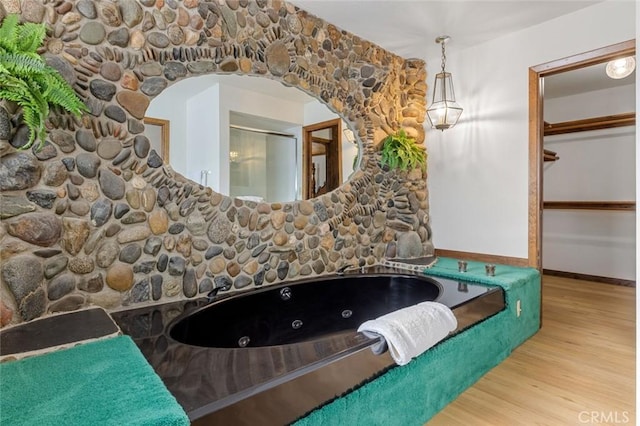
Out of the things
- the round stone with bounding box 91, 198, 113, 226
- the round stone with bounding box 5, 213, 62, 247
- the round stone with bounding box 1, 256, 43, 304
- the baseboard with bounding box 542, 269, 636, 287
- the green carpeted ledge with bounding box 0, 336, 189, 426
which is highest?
the round stone with bounding box 91, 198, 113, 226

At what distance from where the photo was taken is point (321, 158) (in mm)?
2707

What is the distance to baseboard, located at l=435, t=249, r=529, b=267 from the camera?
284 cm

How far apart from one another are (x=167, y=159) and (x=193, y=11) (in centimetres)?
84

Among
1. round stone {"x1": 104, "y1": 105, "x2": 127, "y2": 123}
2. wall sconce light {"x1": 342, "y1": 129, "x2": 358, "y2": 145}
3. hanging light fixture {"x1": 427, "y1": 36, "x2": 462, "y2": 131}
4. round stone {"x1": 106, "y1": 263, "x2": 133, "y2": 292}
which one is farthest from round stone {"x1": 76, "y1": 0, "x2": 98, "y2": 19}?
hanging light fixture {"x1": 427, "y1": 36, "x2": 462, "y2": 131}

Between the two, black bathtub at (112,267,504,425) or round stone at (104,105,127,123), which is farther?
round stone at (104,105,127,123)

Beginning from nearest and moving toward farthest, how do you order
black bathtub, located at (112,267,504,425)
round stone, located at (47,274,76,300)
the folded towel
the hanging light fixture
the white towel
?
black bathtub, located at (112,267,504,425), the white towel, round stone, located at (47,274,76,300), the folded towel, the hanging light fixture

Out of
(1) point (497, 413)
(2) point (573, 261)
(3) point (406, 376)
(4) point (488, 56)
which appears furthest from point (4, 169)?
(2) point (573, 261)

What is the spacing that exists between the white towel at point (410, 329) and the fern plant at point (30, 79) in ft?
5.04

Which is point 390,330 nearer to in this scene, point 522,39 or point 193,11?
point 193,11

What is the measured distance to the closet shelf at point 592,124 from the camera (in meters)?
3.95

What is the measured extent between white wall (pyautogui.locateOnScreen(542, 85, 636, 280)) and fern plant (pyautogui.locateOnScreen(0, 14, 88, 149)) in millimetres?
5191

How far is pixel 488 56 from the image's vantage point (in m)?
2.98

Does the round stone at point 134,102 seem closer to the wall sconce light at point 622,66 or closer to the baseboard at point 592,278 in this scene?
the wall sconce light at point 622,66

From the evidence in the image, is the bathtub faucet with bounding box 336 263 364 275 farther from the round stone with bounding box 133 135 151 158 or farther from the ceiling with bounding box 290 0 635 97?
the ceiling with bounding box 290 0 635 97
